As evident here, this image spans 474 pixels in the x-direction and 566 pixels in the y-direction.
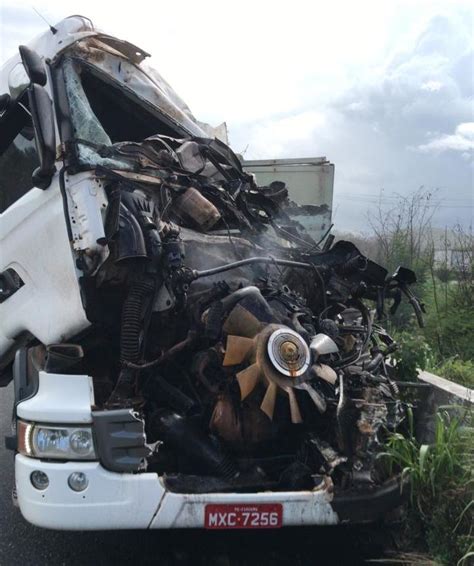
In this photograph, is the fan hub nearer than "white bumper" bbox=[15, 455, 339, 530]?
No

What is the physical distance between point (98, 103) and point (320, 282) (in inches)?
78.4

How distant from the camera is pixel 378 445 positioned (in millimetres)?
2891

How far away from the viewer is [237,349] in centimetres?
288

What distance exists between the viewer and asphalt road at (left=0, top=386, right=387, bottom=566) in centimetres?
307

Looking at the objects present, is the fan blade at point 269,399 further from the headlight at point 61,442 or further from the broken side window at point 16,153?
the broken side window at point 16,153

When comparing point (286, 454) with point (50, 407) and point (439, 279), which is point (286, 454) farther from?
point (439, 279)

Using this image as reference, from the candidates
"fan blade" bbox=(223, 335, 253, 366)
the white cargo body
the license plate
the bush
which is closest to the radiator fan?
"fan blade" bbox=(223, 335, 253, 366)

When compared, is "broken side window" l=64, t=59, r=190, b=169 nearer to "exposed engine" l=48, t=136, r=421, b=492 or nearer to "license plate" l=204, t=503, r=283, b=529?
"exposed engine" l=48, t=136, r=421, b=492

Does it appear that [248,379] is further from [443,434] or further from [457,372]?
[457,372]

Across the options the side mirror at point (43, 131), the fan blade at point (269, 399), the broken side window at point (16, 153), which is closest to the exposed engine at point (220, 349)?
the fan blade at point (269, 399)

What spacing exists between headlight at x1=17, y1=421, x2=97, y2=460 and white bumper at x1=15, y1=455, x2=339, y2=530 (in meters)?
0.04

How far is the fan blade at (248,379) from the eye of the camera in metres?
2.80

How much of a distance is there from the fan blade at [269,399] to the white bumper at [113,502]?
0.38 m

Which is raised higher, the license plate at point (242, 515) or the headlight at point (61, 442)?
the headlight at point (61, 442)
